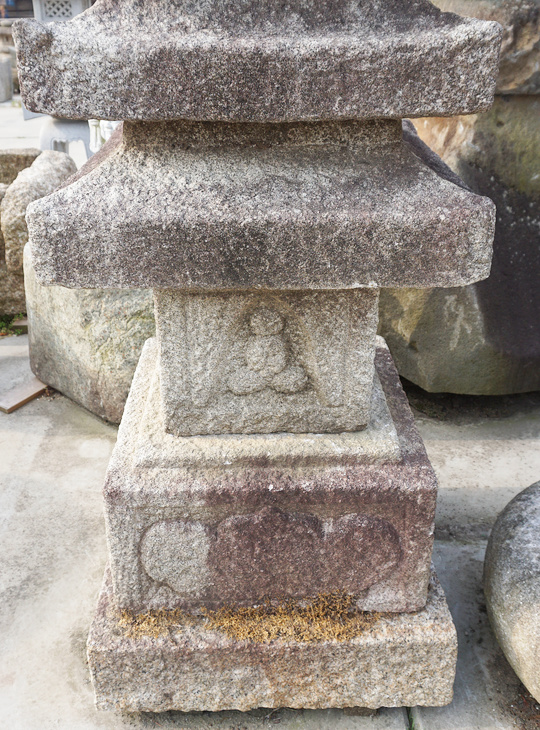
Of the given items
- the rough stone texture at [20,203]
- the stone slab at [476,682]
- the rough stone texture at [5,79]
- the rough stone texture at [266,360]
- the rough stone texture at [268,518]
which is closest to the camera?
the rough stone texture at [266,360]

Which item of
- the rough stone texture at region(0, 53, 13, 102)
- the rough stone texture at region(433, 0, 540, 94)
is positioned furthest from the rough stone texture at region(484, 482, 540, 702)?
the rough stone texture at region(0, 53, 13, 102)

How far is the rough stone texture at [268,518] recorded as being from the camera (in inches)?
69.3

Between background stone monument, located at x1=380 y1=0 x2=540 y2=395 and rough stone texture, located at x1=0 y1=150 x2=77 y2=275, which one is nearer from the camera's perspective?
background stone monument, located at x1=380 y1=0 x2=540 y2=395

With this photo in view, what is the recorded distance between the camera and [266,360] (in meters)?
1.74

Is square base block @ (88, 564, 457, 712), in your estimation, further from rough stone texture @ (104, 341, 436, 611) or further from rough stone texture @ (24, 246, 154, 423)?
rough stone texture @ (24, 246, 154, 423)

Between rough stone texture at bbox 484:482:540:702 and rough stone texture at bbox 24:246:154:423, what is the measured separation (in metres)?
1.70

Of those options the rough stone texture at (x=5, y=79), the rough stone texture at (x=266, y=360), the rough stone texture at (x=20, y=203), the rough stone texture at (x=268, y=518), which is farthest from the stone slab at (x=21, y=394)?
the rough stone texture at (x=5, y=79)

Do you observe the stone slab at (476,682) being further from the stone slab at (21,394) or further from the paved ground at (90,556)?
the stone slab at (21,394)

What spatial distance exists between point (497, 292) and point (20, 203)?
257 cm

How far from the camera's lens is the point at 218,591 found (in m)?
1.88

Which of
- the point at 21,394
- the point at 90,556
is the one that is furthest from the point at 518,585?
the point at 21,394

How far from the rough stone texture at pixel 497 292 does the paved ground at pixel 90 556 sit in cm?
31

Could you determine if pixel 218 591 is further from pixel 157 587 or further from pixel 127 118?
pixel 127 118

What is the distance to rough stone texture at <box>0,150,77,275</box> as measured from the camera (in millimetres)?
3775
